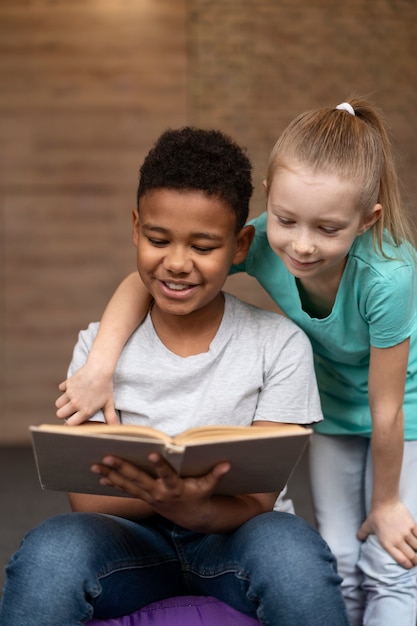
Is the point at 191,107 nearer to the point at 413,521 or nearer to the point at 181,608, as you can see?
the point at 413,521

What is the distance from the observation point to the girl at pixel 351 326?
148 centimetres

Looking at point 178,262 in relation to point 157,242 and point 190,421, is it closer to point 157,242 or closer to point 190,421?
point 157,242

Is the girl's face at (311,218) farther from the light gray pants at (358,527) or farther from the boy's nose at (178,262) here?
the light gray pants at (358,527)

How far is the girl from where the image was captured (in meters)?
1.48

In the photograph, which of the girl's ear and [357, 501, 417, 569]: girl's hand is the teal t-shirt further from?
[357, 501, 417, 569]: girl's hand

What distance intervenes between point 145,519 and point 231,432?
0.41 m

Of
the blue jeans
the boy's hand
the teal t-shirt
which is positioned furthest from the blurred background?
the boy's hand

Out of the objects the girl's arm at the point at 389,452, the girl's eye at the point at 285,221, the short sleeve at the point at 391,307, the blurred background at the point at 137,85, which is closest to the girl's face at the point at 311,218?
the girl's eye at the point at 285,221

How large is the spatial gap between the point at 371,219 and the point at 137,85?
2.16 m

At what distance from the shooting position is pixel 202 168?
1496 millimetres

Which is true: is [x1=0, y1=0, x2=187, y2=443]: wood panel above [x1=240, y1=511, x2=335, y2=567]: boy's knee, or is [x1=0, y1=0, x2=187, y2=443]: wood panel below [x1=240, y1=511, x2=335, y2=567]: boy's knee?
above

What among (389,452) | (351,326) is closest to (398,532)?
(389,452)

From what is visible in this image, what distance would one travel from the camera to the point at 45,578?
127cm

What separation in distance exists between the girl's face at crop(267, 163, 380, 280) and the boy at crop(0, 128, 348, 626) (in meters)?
0.08
